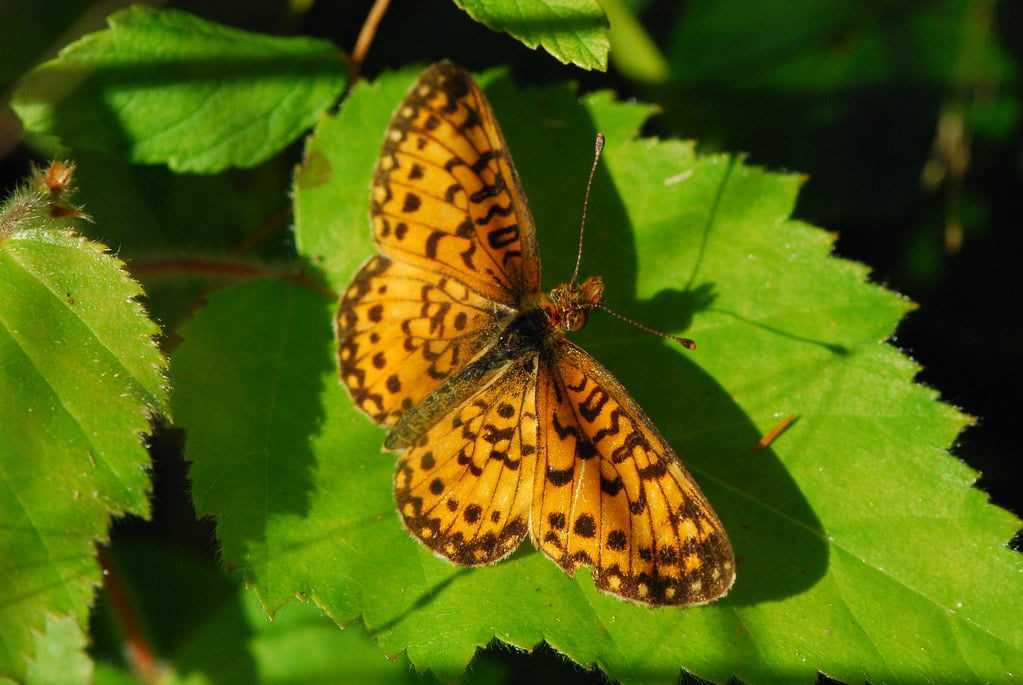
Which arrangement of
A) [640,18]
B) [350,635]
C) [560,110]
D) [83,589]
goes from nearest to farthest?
[83,589] < [560,110] < [350,635] < [640,18]

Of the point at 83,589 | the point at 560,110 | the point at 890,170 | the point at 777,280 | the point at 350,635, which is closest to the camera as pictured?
the point at 83,589

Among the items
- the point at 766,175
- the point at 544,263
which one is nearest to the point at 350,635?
the point at 544,263

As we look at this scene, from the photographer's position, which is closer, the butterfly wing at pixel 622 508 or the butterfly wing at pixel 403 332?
the butterfly wing at pixel 622 508

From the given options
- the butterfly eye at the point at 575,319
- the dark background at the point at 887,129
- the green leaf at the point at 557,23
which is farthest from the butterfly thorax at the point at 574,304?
the dark background at the point at 887,129

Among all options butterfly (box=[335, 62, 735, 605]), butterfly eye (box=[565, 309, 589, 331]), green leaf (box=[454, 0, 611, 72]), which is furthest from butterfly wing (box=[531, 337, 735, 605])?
green leaf (box=[454, 0, 611, 72])

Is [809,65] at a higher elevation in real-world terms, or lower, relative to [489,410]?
higher

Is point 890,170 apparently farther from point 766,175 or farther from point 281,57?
point 281,57

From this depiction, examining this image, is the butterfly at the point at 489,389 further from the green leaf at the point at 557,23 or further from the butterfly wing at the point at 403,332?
the green leaf at the point at 557,23
